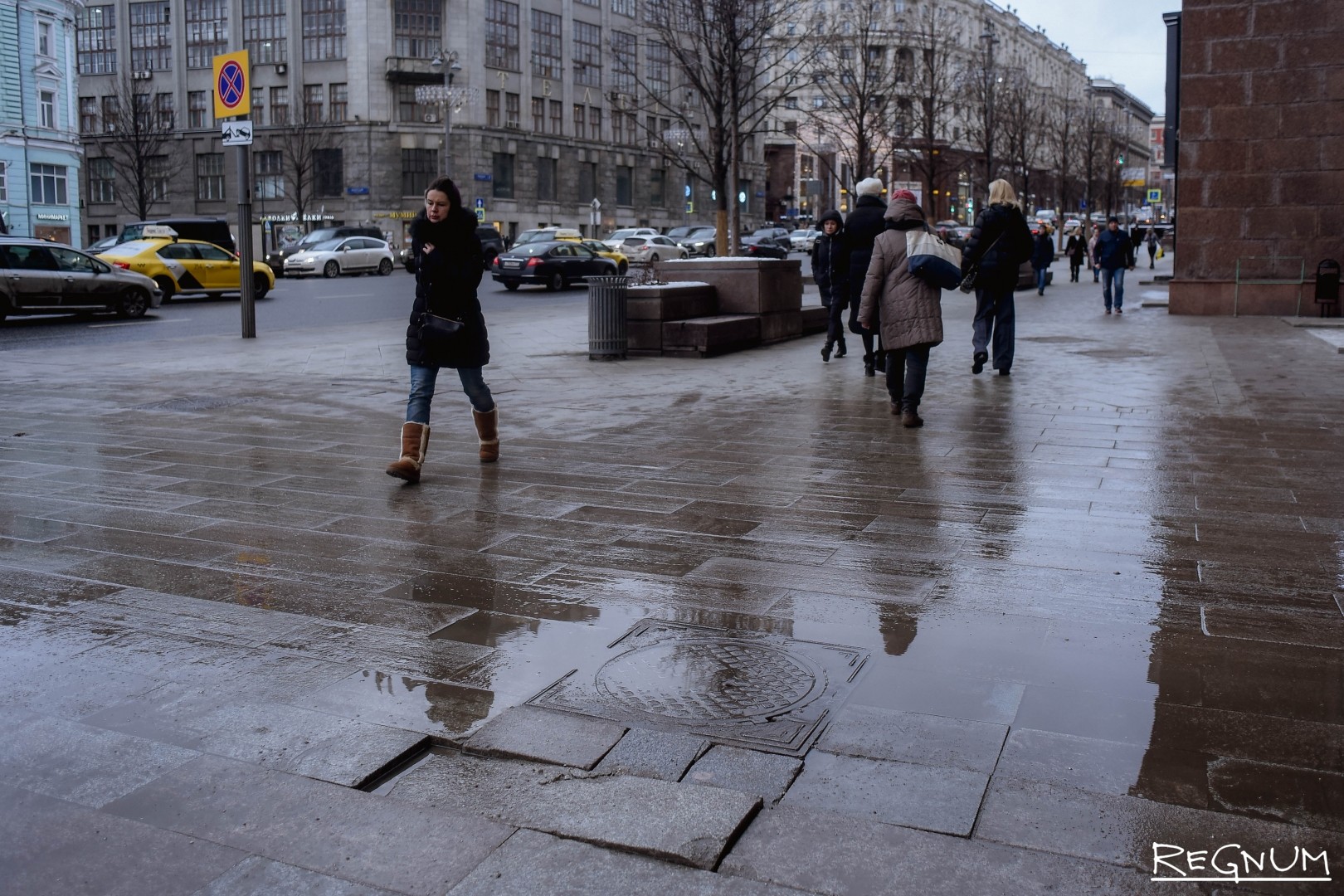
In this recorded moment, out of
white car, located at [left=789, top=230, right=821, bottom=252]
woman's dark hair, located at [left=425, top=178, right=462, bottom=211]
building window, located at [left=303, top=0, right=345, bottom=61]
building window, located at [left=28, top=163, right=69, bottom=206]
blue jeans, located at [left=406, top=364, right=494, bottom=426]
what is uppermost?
building window, located at [left=303, top=0, right=345, bottom=61]

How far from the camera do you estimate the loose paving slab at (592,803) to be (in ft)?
9.75

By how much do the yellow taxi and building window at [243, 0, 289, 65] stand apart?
3924 centimetres

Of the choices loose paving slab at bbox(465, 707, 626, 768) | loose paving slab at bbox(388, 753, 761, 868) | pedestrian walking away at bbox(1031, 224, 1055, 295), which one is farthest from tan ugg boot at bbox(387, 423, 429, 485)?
pedestrian walking away at bbox(1031, 224, 1055, 295)

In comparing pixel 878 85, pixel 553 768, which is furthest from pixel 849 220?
pixel 878 85

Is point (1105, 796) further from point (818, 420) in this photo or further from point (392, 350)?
point (392, 350)

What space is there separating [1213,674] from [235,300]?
2809 centimetres

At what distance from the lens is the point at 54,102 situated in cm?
5625

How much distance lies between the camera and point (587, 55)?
75.1 m

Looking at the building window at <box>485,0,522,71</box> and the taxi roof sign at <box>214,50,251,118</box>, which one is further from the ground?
the building window at <box>485,0,522,71</box>

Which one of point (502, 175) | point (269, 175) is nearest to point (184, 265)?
point (269, 175)

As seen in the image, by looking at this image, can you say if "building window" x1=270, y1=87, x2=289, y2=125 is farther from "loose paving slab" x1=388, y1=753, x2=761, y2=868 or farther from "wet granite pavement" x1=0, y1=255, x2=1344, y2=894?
"loose paving slab" x1=388, y1=753, x2=761, y2=868

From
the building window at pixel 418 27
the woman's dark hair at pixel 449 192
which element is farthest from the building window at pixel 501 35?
the woman's dark hair at pixel 449 192

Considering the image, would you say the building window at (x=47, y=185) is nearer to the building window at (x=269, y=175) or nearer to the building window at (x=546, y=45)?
the building window at (x=269, y=175)

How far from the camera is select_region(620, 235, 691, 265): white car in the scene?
47.2 meters
